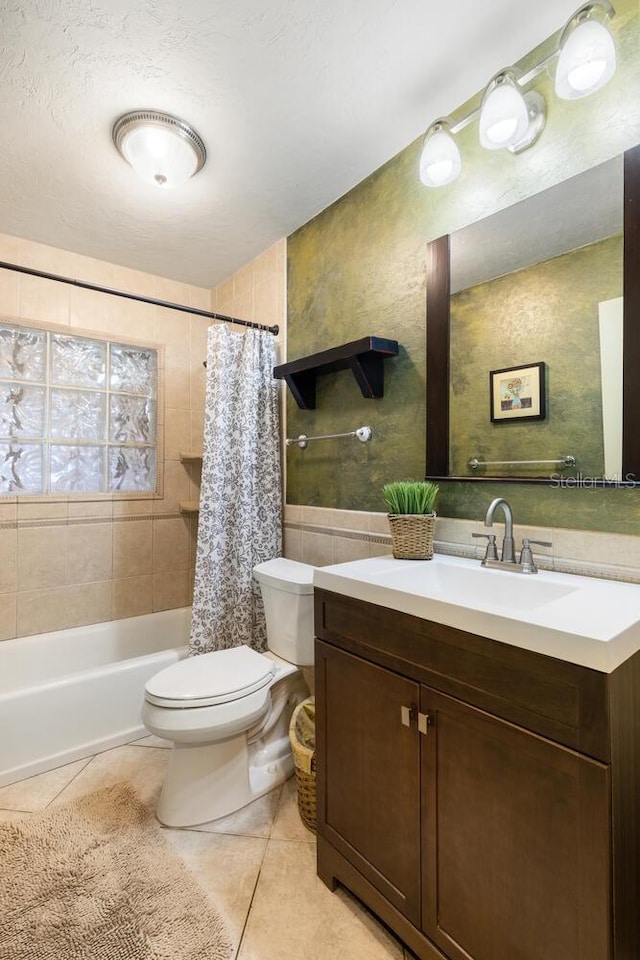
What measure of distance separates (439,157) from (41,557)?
2516 millimetres

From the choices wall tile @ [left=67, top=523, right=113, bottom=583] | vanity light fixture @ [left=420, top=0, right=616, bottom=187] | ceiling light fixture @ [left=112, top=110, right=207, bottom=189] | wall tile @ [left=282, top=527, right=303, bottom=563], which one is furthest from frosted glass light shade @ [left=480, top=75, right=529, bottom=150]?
wall tile @ [left=67, top=523, right=113, bottom=583]

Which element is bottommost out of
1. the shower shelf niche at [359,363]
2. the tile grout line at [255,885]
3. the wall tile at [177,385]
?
the tile grout line at [255,885]

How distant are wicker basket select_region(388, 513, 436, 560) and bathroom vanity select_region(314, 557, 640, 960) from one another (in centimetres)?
18

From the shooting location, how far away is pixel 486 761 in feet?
2.90

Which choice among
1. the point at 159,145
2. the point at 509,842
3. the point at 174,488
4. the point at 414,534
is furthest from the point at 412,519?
the point at 174,488

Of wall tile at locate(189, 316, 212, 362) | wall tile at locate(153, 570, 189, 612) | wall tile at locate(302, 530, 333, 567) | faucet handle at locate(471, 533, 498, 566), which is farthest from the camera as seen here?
wall tile at locate(189, 316, 212, 362)

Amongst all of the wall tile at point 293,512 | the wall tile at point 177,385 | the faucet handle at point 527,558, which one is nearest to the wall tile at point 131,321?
the wall tile at point 177,385

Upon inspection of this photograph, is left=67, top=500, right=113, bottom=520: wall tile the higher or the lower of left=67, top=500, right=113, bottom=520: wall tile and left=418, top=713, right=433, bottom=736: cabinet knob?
the higher

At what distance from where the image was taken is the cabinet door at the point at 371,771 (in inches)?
41.0

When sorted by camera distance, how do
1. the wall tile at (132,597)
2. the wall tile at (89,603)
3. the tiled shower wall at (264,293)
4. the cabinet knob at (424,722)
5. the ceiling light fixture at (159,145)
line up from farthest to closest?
the wall tile at (132,597) → the wall tile at (89,603) → the tiled shower wall at (264,293) → the ceiling light fixture at (159,145) → the cabinet knob at (424,722)

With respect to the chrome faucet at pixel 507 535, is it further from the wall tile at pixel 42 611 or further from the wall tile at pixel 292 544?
the wall tile at pixel 42 611

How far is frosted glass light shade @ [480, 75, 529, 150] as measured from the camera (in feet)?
4.06

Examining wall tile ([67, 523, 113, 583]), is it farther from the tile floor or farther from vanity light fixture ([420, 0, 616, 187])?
vanity light fixture ([420, 0, 616, 187])

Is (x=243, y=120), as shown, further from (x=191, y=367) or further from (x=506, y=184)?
(x=191, y=367)
